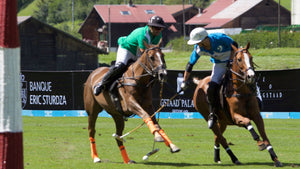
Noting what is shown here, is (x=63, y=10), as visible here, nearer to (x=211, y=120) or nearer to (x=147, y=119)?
(x=211, y=120)

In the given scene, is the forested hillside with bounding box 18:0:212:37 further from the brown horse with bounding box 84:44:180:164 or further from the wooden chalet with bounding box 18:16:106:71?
the brown horse with bounding box 84:44:180:164

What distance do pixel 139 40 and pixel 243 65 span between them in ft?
6.50

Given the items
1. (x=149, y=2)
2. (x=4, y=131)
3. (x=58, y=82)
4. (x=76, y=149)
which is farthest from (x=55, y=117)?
(x=149, y=2)

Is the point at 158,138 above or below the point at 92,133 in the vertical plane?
above

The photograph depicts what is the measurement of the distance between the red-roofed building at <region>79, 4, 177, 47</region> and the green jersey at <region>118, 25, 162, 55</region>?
74.2 metres

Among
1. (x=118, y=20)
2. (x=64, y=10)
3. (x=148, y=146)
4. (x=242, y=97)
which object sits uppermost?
(x=64, y=10)

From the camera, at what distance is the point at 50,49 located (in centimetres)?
4756

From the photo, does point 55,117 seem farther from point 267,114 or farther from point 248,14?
point 248,14

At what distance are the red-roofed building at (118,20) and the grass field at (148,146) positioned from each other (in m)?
66.8

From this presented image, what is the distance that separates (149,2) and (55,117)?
388 ft

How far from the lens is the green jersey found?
9.58 meters

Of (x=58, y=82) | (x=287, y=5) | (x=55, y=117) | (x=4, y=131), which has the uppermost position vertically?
(x=287, y=5)

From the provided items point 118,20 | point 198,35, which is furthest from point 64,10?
point 198,35

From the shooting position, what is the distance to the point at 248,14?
78750mm
